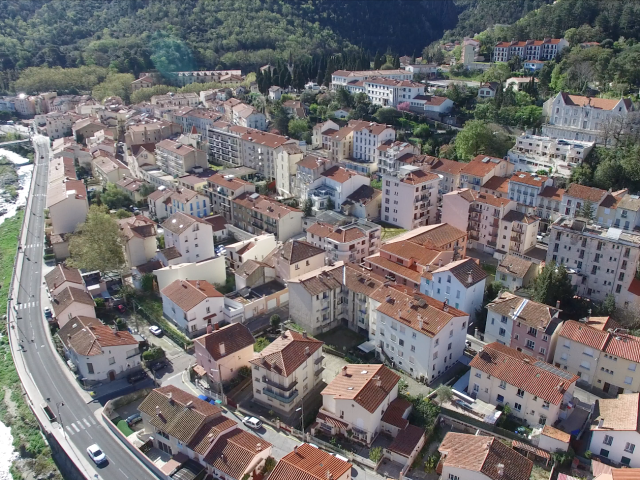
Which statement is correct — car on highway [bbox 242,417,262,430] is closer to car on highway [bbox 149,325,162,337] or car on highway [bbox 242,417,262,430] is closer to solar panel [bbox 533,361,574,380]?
car on highway [bbox 149,325,162,337]

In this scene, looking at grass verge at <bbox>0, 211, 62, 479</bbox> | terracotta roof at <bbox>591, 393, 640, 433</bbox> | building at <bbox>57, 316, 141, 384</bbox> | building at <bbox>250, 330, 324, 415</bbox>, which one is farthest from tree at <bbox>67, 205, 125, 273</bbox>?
terracotta roof at <bbox>591, 393, 640, 433</bbox>

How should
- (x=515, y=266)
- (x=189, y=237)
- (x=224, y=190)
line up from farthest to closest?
A: 1. (x=224, y=190)
2. (x=189, y=237)
3. (x=515, y=266)

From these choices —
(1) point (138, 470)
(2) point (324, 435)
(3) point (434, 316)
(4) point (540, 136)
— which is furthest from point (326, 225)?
(4) point (540, 136)

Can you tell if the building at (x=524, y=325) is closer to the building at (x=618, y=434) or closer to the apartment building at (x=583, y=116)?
the building at (x=618, y=434)

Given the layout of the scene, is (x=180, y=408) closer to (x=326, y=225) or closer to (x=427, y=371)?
(x=427, y=371)

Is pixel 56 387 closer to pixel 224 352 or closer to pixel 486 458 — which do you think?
pixel 224 352

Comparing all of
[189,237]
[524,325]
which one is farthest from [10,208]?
[524,325]
